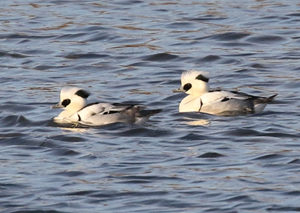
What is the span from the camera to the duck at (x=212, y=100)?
674 inches

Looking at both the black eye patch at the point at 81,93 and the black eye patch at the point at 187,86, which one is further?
the black eye patch at the point at 187,86

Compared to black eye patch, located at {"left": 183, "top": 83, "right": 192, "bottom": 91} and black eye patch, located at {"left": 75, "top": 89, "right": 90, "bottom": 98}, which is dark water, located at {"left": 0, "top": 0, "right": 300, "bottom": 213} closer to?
black eye patch, located at {"left": 183, "top": 83, "right": 192, "bottom": 91}

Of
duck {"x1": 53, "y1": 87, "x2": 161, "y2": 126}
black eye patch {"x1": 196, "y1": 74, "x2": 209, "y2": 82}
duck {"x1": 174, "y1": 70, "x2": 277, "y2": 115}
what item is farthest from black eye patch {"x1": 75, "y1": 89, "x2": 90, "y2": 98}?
black eye patch {"x1": 196, "y1": 74, "x2": 209, "y2": 82}

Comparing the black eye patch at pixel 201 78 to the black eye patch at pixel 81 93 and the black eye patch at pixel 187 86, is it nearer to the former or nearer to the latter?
the black eye patch at pixel 187 86

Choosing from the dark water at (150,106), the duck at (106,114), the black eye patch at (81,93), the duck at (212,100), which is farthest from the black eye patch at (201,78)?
the black eye patch at (81,93)

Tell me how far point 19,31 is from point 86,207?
13.1m

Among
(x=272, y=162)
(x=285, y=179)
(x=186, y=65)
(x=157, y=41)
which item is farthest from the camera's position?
(x=157, y=41)

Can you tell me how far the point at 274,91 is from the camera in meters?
19.0

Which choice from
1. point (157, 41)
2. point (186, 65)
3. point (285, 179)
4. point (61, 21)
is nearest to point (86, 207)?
point (285, 179)

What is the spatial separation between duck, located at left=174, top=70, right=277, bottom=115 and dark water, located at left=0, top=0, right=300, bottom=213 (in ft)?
0.59

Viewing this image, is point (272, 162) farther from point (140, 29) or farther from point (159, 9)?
point (159, 9)

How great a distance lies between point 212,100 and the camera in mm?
17312

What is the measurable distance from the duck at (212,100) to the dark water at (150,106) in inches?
7.0

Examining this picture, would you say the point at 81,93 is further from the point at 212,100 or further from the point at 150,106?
the point at 212,100
